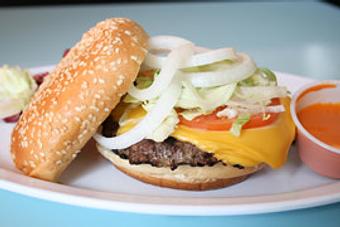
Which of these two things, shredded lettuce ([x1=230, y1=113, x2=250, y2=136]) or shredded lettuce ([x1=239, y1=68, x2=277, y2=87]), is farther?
shredded lettuce ([x1=239, y1=68, x2=277, y2=87])

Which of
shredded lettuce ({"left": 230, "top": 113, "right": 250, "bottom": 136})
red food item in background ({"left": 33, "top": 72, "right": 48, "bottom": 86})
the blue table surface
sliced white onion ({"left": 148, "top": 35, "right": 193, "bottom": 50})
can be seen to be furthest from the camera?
the blue table surface

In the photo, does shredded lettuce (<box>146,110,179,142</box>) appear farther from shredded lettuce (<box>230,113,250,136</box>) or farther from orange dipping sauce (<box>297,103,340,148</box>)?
orange dipping sauce (<box>297,103,340,148</box>)

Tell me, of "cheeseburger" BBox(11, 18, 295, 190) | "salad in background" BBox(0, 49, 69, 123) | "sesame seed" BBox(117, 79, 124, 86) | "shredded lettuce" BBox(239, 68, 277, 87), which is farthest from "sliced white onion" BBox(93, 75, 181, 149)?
"salad in background" BBox(0, 49, 69, 123)

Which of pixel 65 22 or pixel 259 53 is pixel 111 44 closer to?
pixel 259 53

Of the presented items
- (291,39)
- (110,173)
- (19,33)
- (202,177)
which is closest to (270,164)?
(202,177)

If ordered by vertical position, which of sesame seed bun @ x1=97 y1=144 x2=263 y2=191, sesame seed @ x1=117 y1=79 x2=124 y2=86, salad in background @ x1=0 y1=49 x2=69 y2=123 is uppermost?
sesame seed @ x1=117 y1=79 x2=124 y2=86

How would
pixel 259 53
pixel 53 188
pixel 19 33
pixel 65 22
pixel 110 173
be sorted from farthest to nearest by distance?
pixel 65 22 < pixel 19 33 < pixel 259 53 < pixel 110 173 < pixel 53 188
